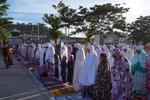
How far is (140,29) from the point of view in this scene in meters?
57.7

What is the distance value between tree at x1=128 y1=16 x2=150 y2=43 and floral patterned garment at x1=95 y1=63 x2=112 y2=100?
43.5 m

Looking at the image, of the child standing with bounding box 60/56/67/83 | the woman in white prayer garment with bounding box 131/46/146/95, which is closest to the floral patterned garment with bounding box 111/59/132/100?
the woman in white prayer garment with bounding box 131/46/146/95

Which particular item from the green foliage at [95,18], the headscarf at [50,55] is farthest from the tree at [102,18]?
the headscarf at [50,55]

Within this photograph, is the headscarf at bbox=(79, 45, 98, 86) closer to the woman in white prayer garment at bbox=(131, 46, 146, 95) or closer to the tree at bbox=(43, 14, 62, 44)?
the woman in white prayer garment at bbox=(131, 46, 146, 95)

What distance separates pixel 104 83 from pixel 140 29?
46.2 m

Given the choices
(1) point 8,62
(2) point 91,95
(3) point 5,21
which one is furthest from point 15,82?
(3) point 5,21

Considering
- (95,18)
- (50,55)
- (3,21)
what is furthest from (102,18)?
(50,55)

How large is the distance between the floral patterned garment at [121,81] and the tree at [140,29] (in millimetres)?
44063

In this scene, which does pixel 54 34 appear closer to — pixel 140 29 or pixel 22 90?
pixel 140 29

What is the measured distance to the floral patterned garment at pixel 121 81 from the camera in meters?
11.6

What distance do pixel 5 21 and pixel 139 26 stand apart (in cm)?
1870

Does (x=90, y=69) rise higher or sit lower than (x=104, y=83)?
higher

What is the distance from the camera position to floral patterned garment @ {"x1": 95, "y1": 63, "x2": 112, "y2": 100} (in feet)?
40.5

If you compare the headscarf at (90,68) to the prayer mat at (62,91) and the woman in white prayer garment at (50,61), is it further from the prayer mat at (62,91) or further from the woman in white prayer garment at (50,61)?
Answer: the woman in white prayer garment at (50,61)
